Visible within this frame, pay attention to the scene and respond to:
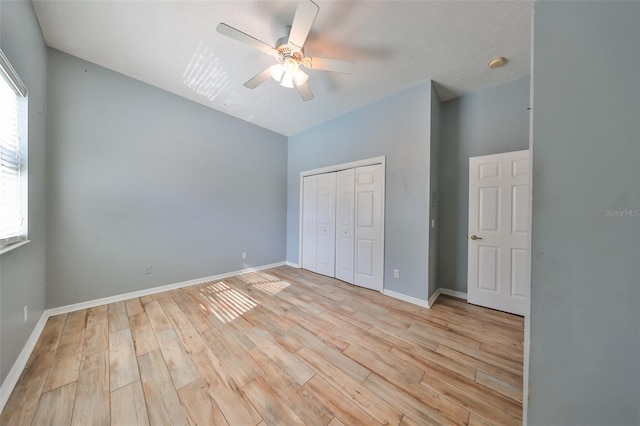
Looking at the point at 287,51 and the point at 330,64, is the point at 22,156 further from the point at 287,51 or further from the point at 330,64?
the point at 330,64

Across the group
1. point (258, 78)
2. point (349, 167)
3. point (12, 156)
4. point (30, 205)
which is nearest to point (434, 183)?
point (349, 167)

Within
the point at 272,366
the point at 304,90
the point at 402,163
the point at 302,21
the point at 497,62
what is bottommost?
the point at 272,366

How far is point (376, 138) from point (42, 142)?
12.3ft

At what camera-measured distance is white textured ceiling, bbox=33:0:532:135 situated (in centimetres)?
165

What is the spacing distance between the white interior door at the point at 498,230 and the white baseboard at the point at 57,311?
3.43 meters

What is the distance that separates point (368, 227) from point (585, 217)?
2412 millimetres

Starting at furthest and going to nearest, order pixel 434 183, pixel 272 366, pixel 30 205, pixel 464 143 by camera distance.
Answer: pixel 464 143 < pixel 434 183 < pixel 30 205 < pixel 272 366

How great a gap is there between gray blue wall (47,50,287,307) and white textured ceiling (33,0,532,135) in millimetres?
400

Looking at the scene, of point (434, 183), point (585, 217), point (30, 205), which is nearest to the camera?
→ point (585, 217)

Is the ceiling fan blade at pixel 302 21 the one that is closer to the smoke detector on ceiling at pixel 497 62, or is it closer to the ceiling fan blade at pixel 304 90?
the ceiling fan blade at pixel 304 90

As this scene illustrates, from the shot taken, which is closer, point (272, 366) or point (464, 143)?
point (272, 366)

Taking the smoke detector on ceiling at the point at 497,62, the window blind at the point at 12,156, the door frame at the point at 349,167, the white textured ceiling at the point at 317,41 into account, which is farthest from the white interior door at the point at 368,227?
the window blind at the point at 12,156

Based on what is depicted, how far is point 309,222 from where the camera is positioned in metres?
4.02

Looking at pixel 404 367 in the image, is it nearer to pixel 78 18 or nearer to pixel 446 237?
pixel 446 237
